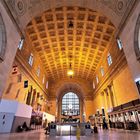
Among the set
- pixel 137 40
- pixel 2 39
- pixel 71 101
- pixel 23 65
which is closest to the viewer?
pixel 2 39

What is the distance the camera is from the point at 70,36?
765 inches

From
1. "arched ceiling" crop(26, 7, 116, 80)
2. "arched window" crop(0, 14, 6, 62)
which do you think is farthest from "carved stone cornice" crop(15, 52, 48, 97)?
"arched window" crop(0, 14, 6, 62)

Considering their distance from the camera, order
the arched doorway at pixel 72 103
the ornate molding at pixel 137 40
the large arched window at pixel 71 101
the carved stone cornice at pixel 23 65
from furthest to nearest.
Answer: the large arched window at pixel 71 101 → the arched doorway at pixel 72 103 → the carved stone cornice at pixel 23 65 → the ornate molding at pixel 137 40

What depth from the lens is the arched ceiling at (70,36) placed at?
15.8 m

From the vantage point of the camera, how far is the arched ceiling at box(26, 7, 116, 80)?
1579cm

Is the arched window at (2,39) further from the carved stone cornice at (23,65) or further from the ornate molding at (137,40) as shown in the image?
the ornate molding at (137,40)

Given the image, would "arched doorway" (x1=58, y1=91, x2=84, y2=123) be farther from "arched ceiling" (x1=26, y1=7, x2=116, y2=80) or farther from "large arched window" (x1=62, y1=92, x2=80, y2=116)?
"arched ceiling" (x1=26, y1=7, x2=116, y2=80)

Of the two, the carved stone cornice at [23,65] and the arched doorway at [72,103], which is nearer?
the carved stone cornice at [23,65]

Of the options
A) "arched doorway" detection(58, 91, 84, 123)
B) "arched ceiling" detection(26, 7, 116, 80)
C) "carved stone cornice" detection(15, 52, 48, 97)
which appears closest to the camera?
"carved stone cornice" detection(15, 52, 48, 97)

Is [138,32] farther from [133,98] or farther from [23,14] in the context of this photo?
[23,14]

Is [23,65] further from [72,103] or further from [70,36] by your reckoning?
[72,103]

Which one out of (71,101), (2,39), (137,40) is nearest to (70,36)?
(137,40)

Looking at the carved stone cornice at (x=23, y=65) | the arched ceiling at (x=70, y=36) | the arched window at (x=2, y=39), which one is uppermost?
the arched ceiling at (x=70, y=36)

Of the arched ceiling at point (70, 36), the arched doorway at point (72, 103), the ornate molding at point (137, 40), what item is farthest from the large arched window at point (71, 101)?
the ornate molding at point (137, 40)
